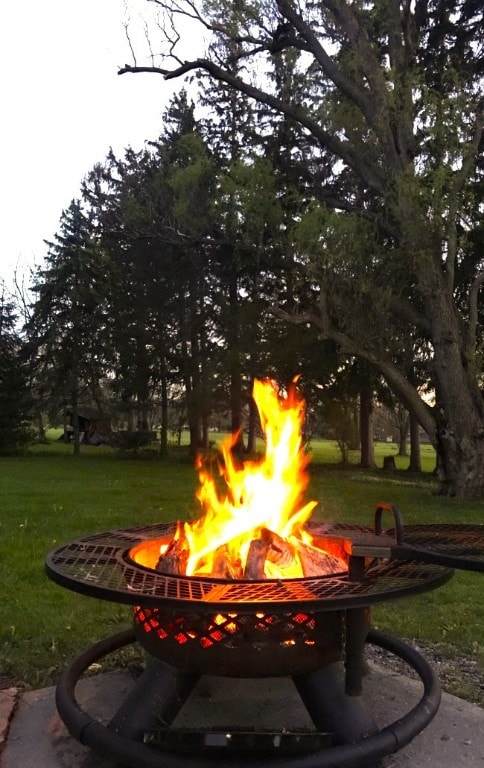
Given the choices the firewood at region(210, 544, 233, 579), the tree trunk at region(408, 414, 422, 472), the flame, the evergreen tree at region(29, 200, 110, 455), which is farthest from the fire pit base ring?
the evergreen tree at region(29, 200, 110, 455)

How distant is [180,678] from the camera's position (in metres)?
2.62

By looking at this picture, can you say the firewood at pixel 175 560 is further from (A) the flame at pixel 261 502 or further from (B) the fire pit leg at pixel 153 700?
(B) the fire pit leg at pixel 153 700

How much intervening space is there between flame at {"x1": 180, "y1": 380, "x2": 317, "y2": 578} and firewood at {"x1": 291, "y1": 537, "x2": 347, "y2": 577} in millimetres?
30

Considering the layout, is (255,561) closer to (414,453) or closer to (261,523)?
(261,523)

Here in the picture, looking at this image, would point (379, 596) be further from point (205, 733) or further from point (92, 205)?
point (92, 205)

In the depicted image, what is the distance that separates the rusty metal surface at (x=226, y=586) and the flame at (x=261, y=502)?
354mm

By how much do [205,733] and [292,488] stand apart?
117 centimetres

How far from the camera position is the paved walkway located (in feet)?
8.22

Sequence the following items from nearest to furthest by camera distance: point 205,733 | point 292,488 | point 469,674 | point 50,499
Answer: point 205,733 → point 292,488 → point 469,674 → point 50,499

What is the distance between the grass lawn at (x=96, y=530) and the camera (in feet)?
12.7

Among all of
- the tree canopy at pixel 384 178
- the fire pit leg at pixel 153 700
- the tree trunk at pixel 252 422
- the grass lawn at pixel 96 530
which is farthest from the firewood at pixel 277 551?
the tree trunk at pixel 252 422

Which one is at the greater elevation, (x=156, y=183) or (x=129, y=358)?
A: (x=156, y=183)

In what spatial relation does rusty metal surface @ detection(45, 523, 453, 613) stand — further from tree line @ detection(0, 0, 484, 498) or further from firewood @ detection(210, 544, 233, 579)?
tree line @ detection(0, 0, 484, 498)

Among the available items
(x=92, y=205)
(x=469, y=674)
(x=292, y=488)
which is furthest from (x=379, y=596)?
(x=92, y=205)
